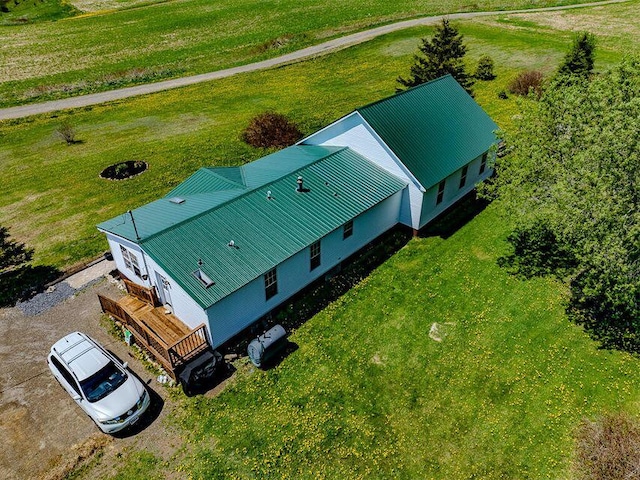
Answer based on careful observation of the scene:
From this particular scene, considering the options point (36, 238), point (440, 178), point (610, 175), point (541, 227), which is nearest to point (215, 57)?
point (36, 238)

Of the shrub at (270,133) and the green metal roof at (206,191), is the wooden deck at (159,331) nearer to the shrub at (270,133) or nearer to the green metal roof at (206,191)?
the green metal roof at (206,191)

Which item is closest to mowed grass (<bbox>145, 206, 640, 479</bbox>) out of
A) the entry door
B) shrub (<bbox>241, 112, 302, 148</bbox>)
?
the entry door

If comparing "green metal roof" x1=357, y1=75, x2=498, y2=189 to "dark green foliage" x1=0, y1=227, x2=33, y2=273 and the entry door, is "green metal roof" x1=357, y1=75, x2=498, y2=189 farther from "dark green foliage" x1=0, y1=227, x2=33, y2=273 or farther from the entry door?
"dark green foliage" x1=0, y1=227, x2=33, y2=273

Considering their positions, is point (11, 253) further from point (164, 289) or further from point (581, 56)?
point (581, 56)

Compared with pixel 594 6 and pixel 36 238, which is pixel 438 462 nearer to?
Result: pixel 36 238

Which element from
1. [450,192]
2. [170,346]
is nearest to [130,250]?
[170,346]

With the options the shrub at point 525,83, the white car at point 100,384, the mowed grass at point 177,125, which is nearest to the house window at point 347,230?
the white car at point 100,384
